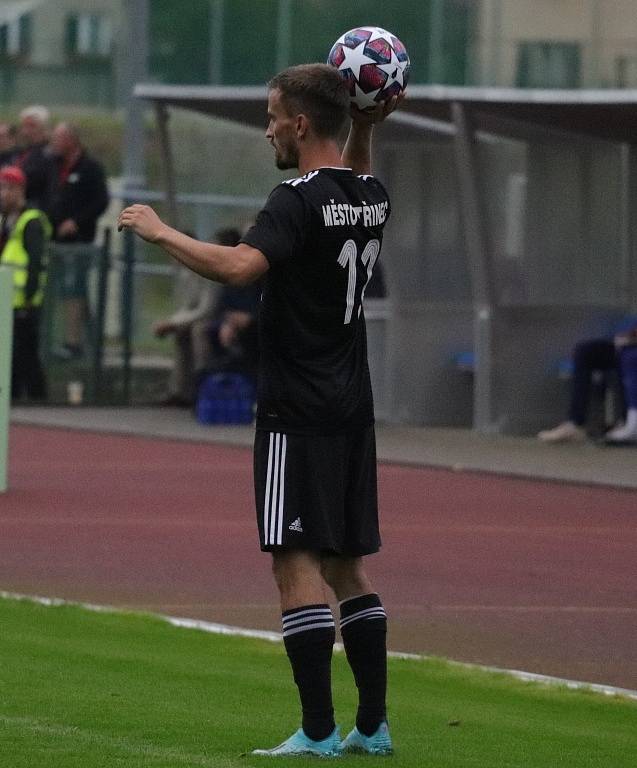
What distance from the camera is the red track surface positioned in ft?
29.8

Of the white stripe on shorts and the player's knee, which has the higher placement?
the white stripe on shorts

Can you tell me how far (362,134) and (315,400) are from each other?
3.05 ft

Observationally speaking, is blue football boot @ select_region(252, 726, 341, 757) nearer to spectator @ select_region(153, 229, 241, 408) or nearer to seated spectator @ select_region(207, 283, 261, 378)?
seated spectator @ select_region(207, 283, 261, 378)

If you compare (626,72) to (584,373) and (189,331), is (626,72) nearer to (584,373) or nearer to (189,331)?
(584,373)

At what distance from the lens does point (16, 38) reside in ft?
144

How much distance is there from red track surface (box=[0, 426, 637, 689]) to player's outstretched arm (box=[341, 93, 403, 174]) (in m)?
2.44

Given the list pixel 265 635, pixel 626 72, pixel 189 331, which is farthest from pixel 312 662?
pixel 189 331

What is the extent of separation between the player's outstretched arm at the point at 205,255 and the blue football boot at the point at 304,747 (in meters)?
1.32

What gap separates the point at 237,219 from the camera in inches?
983

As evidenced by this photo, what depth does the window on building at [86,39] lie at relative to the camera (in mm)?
Answer: 44625

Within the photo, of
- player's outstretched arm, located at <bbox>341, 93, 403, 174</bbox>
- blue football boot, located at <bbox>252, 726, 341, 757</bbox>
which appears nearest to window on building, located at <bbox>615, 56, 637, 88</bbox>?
player's outstretched arm, located at <bbox>341, 93, 403, 174</bbox>

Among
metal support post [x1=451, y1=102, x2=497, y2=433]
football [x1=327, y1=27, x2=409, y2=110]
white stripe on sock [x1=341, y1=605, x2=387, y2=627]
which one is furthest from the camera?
metal support post [x1=451, y1=102, x2=497, y2=433]

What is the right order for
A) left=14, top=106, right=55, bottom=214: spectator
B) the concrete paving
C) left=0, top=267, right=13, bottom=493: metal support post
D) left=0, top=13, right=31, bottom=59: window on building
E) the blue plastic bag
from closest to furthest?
left=0, top=267, right=13, bottom=493: metal support post < the concrete paving < the blue plastic bag < left=14, top=106, right=55, bottom=214: spectator < left=0, top=13, right=31, bottom=59: window on building

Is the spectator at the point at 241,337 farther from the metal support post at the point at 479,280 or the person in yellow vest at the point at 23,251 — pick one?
the metal support post at the point at 479,280
